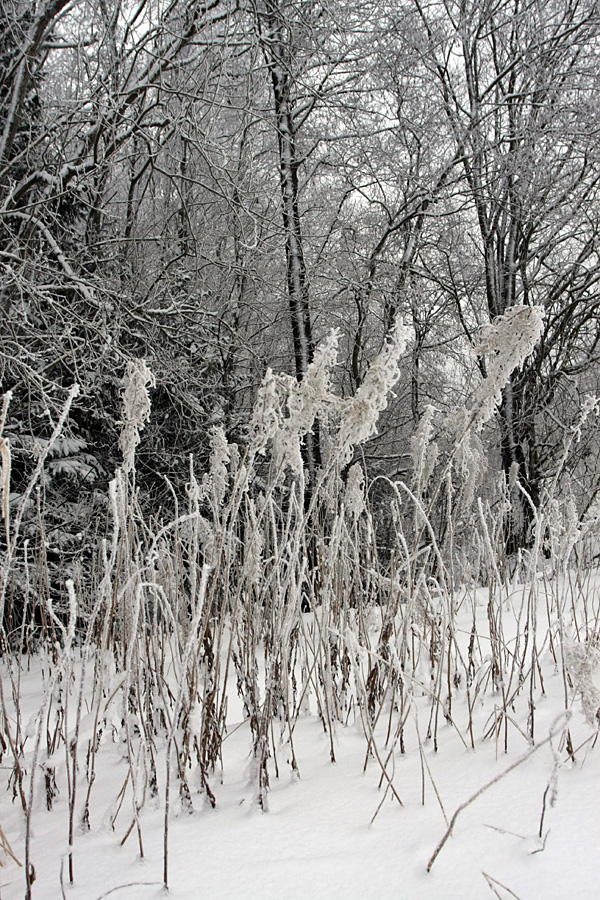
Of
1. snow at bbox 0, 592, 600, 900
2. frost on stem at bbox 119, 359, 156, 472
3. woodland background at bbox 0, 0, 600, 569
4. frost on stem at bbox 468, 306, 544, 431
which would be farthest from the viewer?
woodland background at bbox 0, 0, 600, 569

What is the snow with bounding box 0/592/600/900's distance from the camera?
1.24 m

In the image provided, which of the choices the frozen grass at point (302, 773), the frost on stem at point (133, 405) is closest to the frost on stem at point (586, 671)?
the frozen grass at point (302, 773)

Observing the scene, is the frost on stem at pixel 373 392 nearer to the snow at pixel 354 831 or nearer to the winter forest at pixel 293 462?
the winter forest at pixel 293 462


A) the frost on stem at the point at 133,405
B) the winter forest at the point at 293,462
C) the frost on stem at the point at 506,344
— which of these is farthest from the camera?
the frost on stem at the point at 133,405

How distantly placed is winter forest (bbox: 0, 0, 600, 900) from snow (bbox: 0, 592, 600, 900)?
0.01 metres

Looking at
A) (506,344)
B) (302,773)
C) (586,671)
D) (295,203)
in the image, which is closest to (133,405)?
(506,344)

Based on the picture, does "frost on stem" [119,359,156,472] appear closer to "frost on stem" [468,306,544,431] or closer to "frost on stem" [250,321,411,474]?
"frost on stem" [250,321,411,474]

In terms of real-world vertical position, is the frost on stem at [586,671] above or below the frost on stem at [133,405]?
below

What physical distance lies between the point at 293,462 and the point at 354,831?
870 mm

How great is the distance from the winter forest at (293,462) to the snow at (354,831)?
0.03 feet

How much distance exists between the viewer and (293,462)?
5.62ft

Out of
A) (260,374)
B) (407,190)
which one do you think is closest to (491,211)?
(407,190)

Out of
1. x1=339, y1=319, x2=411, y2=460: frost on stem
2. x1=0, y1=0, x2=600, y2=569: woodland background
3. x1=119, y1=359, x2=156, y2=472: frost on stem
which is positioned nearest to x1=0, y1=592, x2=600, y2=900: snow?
x1=339, y1=319, x2=411, y2=460: frost on stem

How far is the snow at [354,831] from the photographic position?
4.06 ft
